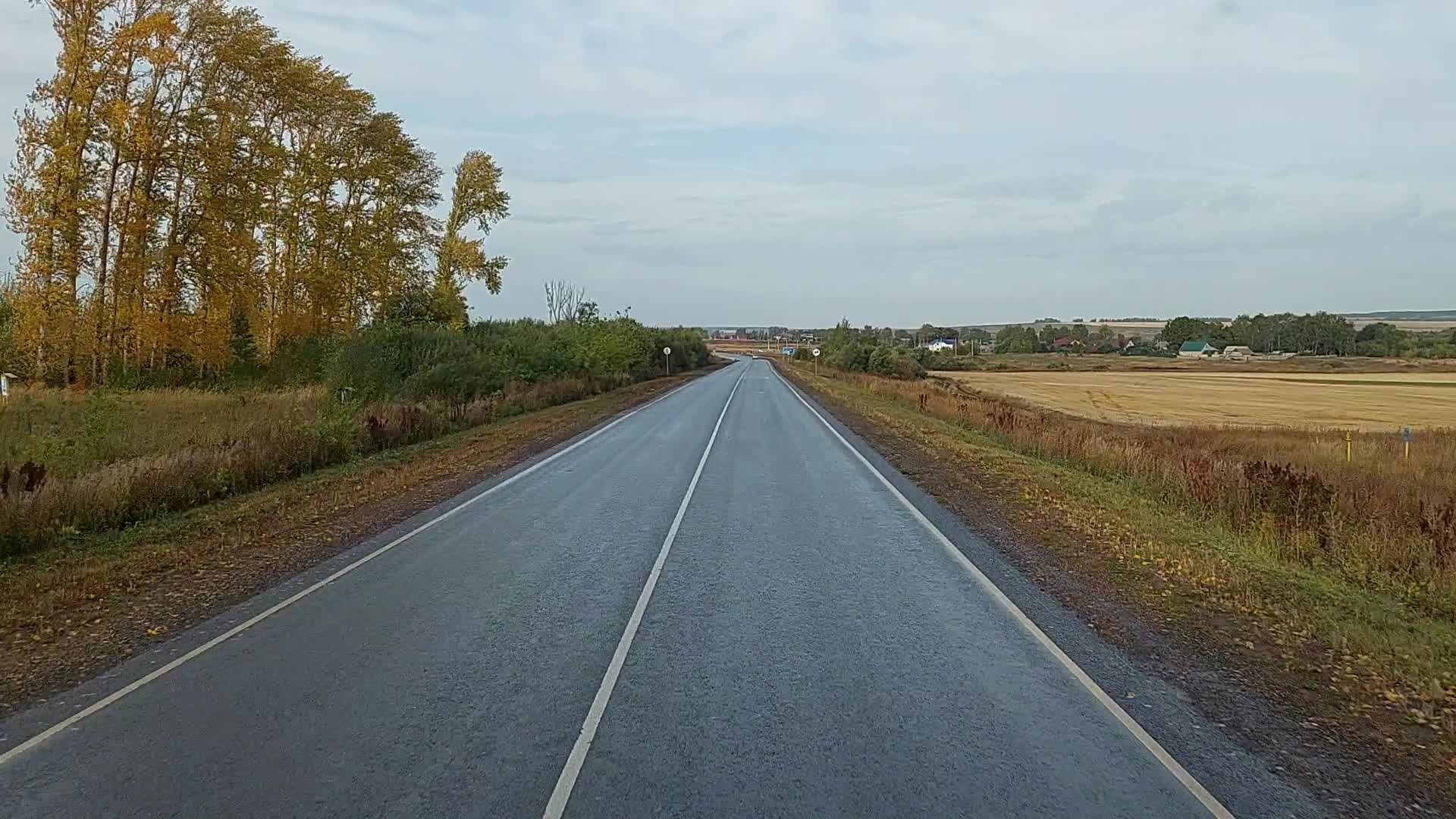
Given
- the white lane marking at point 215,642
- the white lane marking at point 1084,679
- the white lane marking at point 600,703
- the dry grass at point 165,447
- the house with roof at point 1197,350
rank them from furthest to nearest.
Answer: the house with roof at point 1197,350
the dry grass at point 165,447
the white lane marking at point 215,642
the white lane marking at point 1084,679
the white lane marking at point 600,703

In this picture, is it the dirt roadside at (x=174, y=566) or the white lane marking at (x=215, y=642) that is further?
the dirt roadside at (x=174, y=566)

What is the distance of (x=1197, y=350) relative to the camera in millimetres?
148750

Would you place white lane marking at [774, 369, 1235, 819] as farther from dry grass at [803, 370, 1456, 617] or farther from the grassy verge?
dry grass at [803, 370, 1456, 617]

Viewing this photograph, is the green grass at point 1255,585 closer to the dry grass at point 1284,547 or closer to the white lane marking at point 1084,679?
the dry grass at point 1284,547

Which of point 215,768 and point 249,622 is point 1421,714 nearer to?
point 215,768

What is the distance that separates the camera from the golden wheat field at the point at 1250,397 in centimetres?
4222

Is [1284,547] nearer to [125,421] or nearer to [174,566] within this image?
[174,566]

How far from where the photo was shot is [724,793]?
4.19m

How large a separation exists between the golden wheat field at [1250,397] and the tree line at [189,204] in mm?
34520

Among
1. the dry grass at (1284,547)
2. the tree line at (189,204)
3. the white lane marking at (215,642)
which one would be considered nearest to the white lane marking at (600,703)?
the white lane marking at (215,642)

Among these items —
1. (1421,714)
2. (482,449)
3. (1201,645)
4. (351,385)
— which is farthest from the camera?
(351,385)

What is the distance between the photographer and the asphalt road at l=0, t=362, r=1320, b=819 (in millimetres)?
4180

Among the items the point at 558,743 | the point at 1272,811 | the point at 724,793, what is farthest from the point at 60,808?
the point at 1272,811

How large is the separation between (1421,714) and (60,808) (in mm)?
7090
